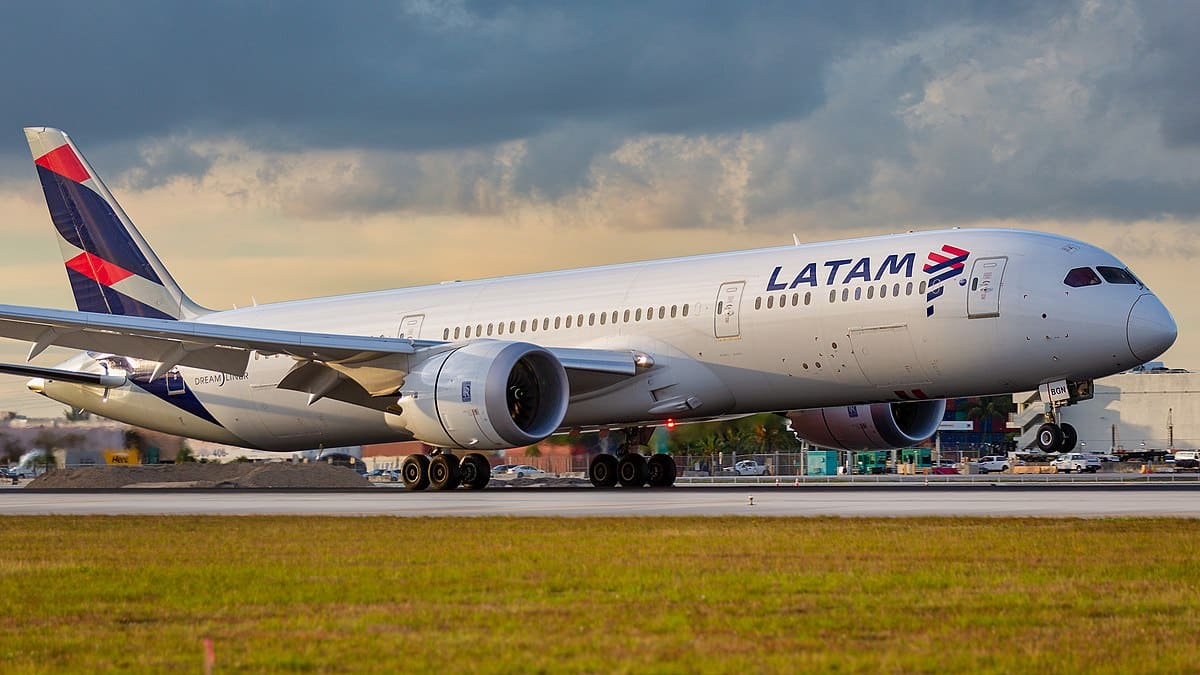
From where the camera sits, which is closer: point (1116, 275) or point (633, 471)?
point (1116, 275)

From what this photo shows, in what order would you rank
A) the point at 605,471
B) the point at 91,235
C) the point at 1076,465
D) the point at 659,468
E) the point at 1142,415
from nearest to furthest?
the point at 659,468
the point at 605,471
the point at 91,235
the point at 1076,465
the point at 1142,415

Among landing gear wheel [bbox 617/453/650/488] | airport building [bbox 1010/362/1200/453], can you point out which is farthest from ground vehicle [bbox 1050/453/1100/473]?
landing gear wheel [bbox 617/453/650/488]

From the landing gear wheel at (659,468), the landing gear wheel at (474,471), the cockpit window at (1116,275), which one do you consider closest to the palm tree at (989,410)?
the landing gear wheel at (659,468)

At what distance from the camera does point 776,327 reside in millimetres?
27922

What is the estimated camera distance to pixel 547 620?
850cm

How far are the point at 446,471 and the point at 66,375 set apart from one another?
11049 mm

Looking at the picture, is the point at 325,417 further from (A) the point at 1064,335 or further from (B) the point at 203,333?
(A) the point at 1064,335

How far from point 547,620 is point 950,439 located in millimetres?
138385

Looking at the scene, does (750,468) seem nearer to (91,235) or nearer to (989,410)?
(91,235)

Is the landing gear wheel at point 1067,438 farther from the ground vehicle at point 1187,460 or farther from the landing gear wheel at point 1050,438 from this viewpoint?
the ground vehicle at point 1187,460

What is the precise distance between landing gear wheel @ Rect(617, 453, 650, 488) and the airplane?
0.15 ft

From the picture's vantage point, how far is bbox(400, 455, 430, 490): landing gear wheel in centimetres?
3025

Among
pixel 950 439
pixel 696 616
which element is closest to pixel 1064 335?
pixel 696 616

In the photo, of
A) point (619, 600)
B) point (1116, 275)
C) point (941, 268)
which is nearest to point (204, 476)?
point (941, 268)
